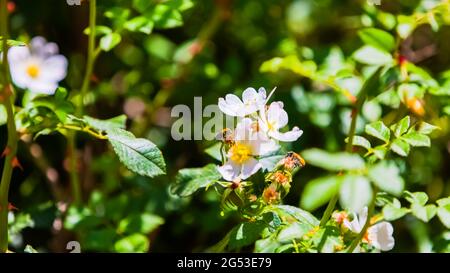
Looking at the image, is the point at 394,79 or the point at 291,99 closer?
the point at 394,79

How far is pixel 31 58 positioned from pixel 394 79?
91 centimetres

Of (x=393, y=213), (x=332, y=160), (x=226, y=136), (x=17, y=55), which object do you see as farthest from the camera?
(x=17, y=55)

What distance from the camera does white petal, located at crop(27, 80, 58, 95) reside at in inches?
59.9

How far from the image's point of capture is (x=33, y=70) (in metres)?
1.71

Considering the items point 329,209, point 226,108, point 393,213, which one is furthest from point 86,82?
point 393,213

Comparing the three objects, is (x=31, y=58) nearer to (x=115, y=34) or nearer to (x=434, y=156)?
(x=115, y=34)

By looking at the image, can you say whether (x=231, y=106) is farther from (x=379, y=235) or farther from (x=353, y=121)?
(x=379, y=235)

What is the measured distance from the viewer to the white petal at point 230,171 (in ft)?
3.90

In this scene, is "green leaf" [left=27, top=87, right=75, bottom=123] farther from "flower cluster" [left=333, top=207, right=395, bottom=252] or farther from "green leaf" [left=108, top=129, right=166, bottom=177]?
"flower cluster" [left=333, top=207, right=395, bottom=252]

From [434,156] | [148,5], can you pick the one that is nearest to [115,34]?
[148,5]

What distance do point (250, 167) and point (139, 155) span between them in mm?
210

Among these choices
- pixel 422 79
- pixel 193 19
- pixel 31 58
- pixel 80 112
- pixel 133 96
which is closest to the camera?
pixel 422 79

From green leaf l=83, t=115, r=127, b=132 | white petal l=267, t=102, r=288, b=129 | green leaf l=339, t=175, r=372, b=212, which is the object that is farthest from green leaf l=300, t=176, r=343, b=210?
green leaf l=83, t=115, r=127, b=132

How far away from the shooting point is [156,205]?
69.2 inches
